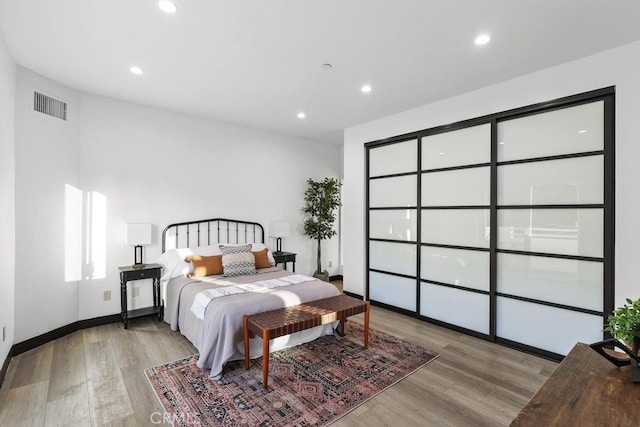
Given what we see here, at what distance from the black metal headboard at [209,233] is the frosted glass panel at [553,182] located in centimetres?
354

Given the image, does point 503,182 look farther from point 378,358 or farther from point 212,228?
point 212,228

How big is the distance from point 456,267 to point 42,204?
4.63 meters

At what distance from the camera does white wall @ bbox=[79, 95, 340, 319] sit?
3693mm

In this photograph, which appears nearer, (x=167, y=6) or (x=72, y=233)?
(x=167, y=6)

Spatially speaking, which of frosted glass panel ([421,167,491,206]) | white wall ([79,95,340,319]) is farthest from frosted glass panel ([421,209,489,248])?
white wall ([79,95,340,319])

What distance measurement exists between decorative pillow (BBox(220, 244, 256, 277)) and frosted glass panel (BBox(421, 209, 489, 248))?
230 cm

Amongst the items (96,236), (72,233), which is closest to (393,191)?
(96,236)

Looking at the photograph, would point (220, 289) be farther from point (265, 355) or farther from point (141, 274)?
point (141, 274)

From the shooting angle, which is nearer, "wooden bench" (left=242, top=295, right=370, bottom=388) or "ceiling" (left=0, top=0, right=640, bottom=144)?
"ceiling" (left=0, top=0, right=640, bottom=144)

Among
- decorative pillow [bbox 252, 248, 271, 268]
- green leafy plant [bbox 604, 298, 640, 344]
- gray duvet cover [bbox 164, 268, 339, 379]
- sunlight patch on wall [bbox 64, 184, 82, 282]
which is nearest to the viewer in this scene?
green leafy plant [bbox 604, 298, 640, 344]

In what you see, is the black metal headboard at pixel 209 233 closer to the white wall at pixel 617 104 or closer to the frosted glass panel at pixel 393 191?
the frosted glass panel at pixel 393 191
